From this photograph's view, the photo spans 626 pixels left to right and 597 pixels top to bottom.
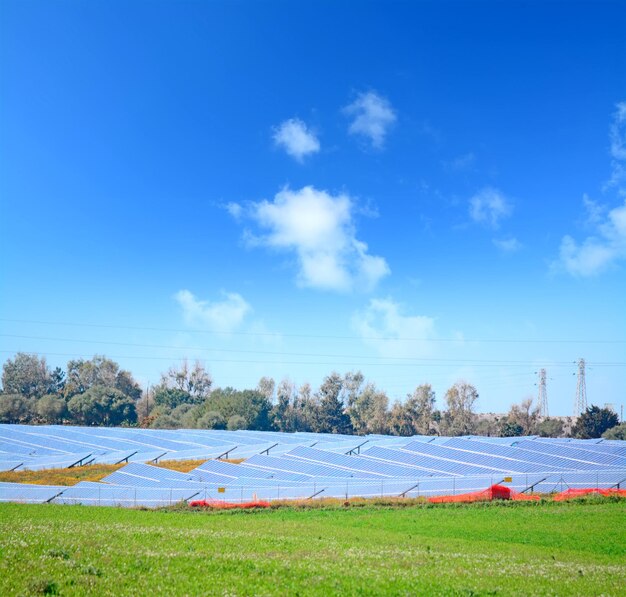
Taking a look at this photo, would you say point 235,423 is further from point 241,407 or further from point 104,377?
point 104,377

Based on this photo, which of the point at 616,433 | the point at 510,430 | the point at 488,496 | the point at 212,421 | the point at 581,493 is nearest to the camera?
the point at 488,496

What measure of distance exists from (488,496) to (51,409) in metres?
109

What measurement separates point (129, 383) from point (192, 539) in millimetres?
142171

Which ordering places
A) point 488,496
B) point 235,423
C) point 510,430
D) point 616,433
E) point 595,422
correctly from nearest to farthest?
point 488,496 < point 616,433 < point 595,422 < point 235,423 < point 510,430

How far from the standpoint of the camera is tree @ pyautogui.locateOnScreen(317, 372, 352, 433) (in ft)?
470

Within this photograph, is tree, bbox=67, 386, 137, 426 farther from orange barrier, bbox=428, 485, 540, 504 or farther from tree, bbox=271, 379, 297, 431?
orange barrier, bbox=428, 485, 540, 504

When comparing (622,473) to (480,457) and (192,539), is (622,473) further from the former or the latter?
(192,539)

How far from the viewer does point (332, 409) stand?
471 feet

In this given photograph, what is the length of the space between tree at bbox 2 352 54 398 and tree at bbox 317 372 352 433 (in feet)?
235

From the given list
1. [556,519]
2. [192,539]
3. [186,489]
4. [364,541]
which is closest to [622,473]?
[556,519]

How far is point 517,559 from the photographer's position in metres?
22.1

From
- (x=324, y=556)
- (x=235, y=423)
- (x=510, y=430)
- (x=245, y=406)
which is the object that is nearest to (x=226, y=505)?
(x=324, y=556)

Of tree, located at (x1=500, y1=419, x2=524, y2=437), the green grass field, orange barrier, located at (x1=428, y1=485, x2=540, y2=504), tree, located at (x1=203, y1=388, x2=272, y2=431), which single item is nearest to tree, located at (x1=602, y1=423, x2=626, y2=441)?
tree, located at (x1=500, y1=419, x2=524, y2=437)

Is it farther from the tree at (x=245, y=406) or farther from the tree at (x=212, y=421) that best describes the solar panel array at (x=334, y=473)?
the tree at (x=245, y=406)
